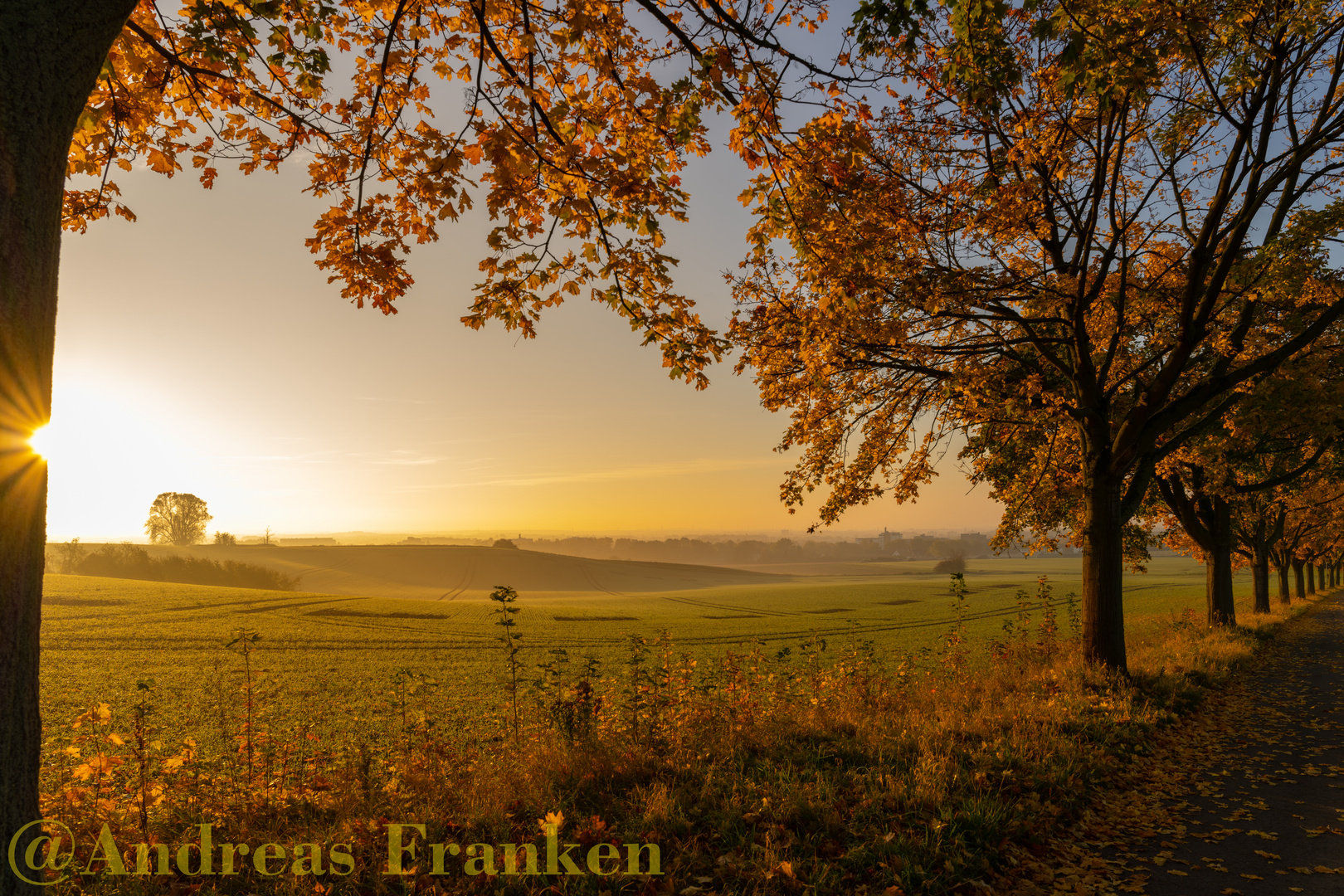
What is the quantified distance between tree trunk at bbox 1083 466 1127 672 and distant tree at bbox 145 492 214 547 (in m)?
114

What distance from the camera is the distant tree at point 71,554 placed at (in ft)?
238

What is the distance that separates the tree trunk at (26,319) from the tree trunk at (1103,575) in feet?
41.6

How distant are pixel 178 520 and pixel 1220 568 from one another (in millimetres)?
118031

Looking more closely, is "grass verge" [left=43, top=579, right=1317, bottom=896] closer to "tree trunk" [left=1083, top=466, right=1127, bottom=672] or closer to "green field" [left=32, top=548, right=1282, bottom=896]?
"green field" [left=32, top=548, right=1282, bottom=896]

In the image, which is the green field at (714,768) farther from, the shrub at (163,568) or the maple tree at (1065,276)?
the shrub at (163,568)

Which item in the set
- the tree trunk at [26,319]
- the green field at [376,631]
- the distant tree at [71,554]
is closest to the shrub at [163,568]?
the distant tree at [71,554]

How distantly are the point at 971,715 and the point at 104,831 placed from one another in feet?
28.8

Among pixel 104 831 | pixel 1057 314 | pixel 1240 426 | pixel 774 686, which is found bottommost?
pixel 774 686

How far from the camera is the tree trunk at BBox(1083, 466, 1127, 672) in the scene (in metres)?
10.2

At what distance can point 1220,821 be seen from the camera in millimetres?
5816

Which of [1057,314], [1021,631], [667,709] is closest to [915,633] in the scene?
[1021,631]

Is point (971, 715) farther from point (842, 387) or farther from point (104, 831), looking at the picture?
point (104, 831)

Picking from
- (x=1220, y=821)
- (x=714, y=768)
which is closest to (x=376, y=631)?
(x=714, y=768)

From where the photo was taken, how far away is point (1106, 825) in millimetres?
5590
